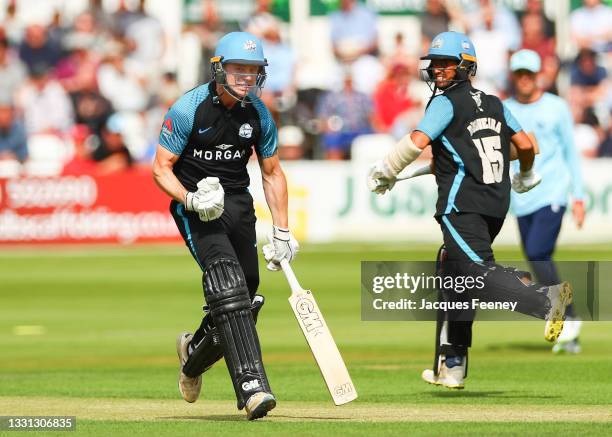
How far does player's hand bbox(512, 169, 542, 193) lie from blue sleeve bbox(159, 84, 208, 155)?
2168mm

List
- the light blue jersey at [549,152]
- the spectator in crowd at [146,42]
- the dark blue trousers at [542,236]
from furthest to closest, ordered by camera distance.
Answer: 1. the spectator in crowd at [146,42]
2. the light blue jersey at [549,152]
3. the dark blue trousers at [542,236]

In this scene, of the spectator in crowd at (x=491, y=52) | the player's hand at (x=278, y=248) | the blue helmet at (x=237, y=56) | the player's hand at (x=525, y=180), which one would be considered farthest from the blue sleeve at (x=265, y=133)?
the spectator in crowd at (x=491, y=52)

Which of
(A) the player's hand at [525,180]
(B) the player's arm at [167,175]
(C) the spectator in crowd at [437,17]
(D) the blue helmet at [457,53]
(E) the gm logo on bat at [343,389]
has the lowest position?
(E) the gm logo on bat at [343,389]

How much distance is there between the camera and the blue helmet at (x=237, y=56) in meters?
7.77

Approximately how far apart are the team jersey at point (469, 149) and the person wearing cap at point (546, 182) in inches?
113

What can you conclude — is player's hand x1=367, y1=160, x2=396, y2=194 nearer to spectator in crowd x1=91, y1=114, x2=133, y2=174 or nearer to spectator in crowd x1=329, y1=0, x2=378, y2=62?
spectator in crowd x1=91, y1=114, x2=133, y2=174

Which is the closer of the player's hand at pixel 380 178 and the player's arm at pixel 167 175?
the player's arm at pixel 167 175

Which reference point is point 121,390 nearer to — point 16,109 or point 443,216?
point 443,216

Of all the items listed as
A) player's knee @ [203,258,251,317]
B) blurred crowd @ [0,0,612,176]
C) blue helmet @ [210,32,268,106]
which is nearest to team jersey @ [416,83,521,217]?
blue helmet @ [210,32,268,106]

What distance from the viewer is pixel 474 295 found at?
830cm

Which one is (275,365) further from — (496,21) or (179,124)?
(496,21)

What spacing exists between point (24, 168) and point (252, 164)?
3382mm

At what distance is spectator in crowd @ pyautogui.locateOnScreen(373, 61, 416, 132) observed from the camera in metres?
23.5

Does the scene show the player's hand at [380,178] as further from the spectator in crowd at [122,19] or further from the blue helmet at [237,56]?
the spectator in crowd at [122,19]
